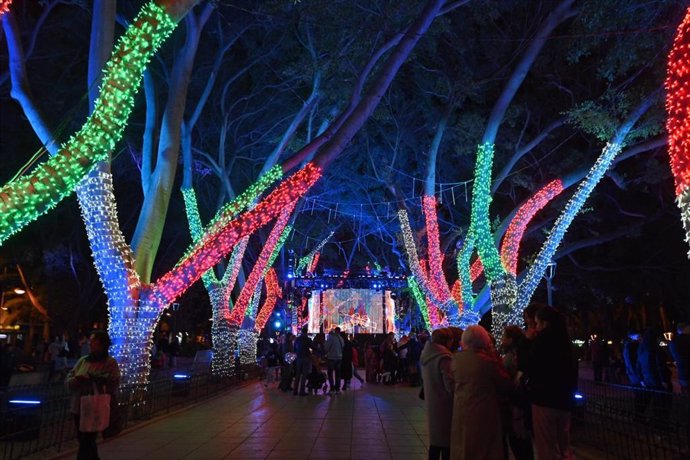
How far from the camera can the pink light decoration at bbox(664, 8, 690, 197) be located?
6863 mm

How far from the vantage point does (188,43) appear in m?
12.7

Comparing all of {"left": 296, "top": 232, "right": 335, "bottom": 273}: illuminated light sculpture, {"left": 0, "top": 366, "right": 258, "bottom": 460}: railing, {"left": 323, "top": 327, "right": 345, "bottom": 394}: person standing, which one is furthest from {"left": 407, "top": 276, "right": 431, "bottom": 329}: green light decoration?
{"left": 0, "top": 366, "right": 258, "bottom": 460}: railing

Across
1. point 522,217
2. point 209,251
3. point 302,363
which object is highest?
point 522,217

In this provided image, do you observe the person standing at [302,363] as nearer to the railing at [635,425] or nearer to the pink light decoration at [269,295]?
the railing at [635,425]

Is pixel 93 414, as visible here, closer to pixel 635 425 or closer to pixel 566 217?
pixel 635 425

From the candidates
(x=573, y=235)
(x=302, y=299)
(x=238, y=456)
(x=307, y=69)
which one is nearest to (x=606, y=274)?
(x=573, y=235)

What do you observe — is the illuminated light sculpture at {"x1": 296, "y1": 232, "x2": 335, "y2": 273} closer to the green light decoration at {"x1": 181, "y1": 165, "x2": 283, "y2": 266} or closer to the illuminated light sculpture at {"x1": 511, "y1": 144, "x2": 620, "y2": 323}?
the illuminated light sculpture at {"x1": 511, "y1": 144, "x2": 620, "y2": 323}

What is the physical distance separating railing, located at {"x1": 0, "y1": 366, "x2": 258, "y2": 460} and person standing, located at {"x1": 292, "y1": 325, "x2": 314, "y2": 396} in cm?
301

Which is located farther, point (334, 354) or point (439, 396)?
point (334, 354)

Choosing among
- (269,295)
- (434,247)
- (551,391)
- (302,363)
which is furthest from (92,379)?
(269,295)

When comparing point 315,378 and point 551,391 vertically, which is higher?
point 551,391

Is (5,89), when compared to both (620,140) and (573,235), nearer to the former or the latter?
(620,140)

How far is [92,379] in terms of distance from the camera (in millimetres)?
5969

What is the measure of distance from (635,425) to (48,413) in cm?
802
